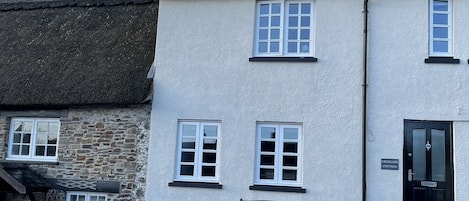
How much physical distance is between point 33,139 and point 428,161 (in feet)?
27.6

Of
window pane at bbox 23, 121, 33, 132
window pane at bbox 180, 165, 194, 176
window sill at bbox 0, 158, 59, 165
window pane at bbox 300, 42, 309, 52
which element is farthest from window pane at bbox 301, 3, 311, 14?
window pane at bbox 23, 121, 33, 132

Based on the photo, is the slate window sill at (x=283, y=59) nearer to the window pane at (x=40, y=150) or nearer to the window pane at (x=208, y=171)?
the window pane at (x=208, y=171)

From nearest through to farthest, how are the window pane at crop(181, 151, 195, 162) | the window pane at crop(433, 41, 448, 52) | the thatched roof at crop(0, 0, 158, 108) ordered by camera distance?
1. the window pane at crop(433, 41, 448, 52)
2. the window pane at crop(181, 151, 195, 162)
3. the thatched roof at crop(0, 0, 158, 108)

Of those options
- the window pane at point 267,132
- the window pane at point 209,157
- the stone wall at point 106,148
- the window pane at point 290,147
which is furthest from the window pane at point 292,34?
the stone wall at point 106,148

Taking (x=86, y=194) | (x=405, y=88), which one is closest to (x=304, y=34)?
(x=405, y=88)

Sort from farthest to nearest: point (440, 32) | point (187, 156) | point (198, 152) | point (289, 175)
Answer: point (187, 156)
point (198, 152)
point (440, 32)
point (289, 175)

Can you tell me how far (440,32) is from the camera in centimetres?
1032

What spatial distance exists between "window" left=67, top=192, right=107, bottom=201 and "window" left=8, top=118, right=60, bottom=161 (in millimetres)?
962

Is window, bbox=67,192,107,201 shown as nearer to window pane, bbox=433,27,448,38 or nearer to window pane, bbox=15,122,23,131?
window pane, bbox=15,122,23,131

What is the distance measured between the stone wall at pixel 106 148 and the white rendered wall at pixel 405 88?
186 inches

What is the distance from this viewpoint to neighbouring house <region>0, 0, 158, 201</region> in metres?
10.7

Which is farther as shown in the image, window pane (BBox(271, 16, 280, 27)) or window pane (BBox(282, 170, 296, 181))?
window pane (BBox(271, 16, 280, 27))

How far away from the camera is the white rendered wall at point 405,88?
32.1 ft

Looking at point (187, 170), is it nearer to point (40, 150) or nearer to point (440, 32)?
point (40, 150)
